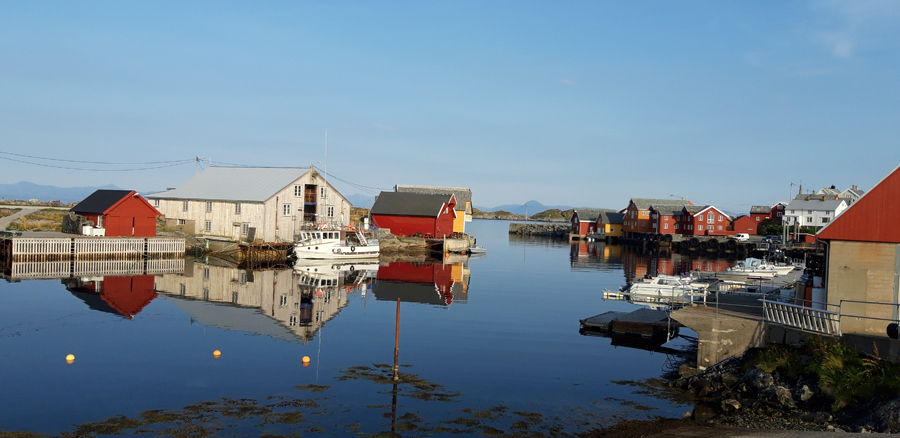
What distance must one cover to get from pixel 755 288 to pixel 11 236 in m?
52.5

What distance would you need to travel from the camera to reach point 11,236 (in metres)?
51.9

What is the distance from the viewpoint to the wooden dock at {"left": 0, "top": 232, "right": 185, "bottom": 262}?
4753 cm

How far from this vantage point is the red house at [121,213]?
54.1m

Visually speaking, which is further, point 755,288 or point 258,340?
point 755,288

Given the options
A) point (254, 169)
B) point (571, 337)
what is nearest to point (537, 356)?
point (571, 337)

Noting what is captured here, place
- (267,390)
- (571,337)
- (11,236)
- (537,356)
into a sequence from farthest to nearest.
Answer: (11,236) → (571,337) → (537,356) → (267,390)

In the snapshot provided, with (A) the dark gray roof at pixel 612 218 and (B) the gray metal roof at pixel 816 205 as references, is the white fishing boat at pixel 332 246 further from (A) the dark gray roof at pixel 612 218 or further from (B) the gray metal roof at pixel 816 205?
(B) the gray metal roof at pixel 816 205

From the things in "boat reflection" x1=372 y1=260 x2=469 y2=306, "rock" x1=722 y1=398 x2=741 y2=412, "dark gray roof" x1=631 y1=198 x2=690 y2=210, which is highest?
"dark gray roof" x1=631 y1=198 x2=690 y2=210

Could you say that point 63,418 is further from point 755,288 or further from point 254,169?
point 254,169

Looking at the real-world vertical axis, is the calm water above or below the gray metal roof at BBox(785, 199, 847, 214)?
below

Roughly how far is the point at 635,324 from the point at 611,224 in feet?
311

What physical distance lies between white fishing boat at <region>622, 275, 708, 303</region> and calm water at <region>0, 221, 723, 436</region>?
60.5 inches

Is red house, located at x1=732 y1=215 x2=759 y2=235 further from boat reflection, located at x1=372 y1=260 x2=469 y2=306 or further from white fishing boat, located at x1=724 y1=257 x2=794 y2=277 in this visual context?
boat reflection, located at x1=372 y1=260 x2=469 y2=306

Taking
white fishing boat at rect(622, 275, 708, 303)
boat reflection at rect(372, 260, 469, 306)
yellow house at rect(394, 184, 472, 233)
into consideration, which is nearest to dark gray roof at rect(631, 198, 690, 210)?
yellow house at rect(394, 184, 472, 233)
